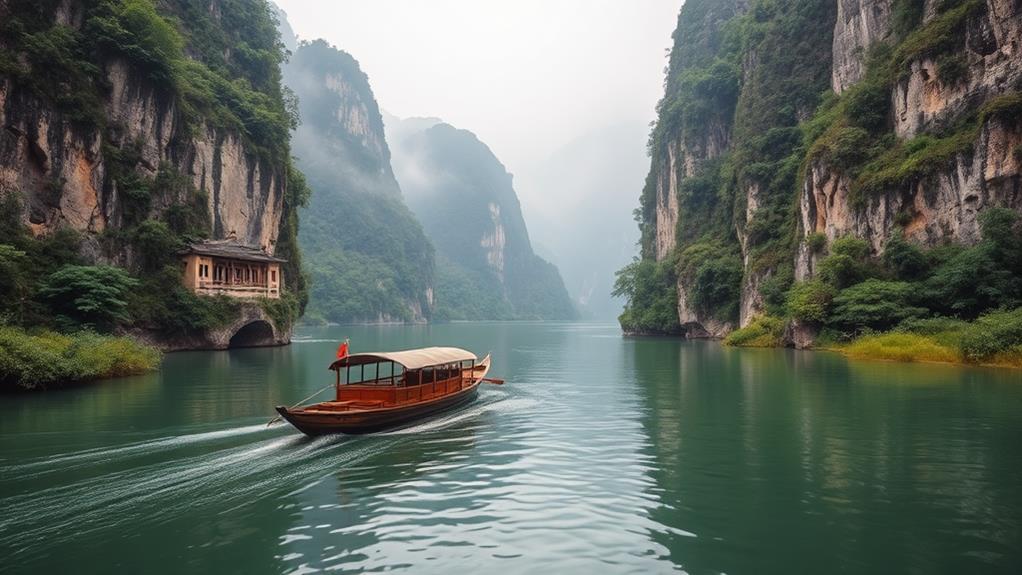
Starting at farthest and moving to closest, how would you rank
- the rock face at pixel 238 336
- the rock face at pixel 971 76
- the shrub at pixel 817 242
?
the shrub at pixel 817 242 < the rock face at pixel 238 336 < the rock face at pixel 971 76

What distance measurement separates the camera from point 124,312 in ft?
88.4

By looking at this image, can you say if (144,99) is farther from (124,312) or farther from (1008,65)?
(1008,65)

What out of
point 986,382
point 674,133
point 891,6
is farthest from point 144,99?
point 674,133

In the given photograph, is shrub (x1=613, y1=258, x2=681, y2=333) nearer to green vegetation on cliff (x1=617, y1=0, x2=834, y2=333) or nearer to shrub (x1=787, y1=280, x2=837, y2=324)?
green vegetation on cliff (x1=617, y1=0, x2=834, y2=333)

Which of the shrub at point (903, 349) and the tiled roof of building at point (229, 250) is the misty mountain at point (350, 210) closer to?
the tiled roof of building at point (229, 250)

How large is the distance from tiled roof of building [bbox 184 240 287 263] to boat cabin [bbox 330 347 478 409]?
24.4 meters

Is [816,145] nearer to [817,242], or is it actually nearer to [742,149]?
[817,242]

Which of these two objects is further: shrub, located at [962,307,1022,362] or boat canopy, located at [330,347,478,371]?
shrub, located at [962,307,1022,362]

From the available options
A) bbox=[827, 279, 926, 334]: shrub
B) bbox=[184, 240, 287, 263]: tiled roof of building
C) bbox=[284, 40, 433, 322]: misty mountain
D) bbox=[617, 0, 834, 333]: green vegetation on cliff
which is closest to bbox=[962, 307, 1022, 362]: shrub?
bbox=[827, 279, 926, 334]: shrub

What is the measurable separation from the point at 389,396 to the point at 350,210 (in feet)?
433

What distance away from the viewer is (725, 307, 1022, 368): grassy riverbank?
2188cm

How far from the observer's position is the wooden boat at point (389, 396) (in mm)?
12047

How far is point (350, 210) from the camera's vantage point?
13925 cm

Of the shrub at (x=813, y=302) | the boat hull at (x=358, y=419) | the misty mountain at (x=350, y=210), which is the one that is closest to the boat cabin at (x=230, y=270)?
the boat hull at (x=358, y=419)
